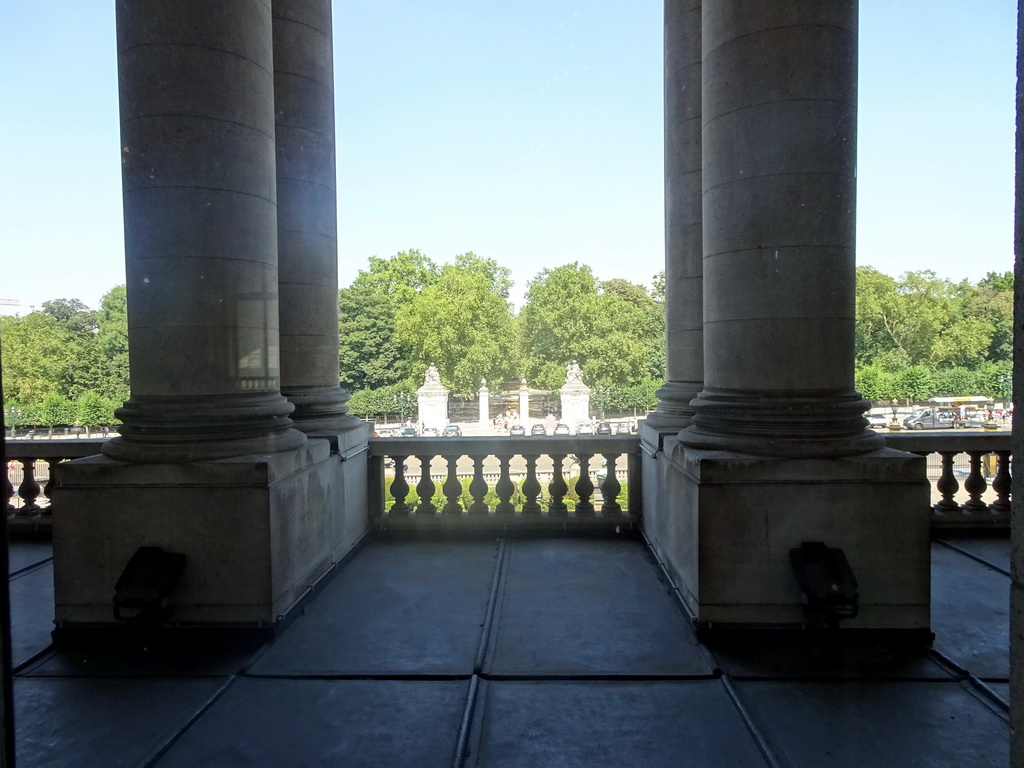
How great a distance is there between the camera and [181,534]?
6.77 m

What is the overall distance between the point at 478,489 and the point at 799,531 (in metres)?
5.13

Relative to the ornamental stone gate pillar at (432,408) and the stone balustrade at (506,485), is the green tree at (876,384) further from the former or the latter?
the stone balustrade at (506,485)

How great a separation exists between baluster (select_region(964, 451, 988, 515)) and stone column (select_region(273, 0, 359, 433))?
8.72 meters

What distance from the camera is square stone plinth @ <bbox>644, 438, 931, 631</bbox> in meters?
6.45

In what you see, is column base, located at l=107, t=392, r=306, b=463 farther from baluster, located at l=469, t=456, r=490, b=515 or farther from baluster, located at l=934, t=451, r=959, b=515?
baluster, located at l=934, t=451, r=959, b=515

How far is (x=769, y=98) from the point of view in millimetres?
6734

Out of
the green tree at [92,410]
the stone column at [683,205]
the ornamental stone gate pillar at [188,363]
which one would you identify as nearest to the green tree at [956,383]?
the stone column at [683,205]

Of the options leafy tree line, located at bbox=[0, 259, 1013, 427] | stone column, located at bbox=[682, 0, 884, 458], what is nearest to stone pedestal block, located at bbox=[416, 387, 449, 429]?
leafy tree line, located at bbox=[0, 259, 1013, 427]

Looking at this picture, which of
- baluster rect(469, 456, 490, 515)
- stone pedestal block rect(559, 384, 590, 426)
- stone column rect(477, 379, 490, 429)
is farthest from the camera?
stone column rect(477, 379, 490, 429)

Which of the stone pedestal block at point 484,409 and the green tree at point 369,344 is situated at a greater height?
the green tree at point 369,344

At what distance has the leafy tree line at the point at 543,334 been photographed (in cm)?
4791

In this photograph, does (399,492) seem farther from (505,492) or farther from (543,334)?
(543,334)

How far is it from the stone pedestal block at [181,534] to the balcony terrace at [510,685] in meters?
0.31

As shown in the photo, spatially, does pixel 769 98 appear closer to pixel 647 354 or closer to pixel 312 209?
pixel 312 209
